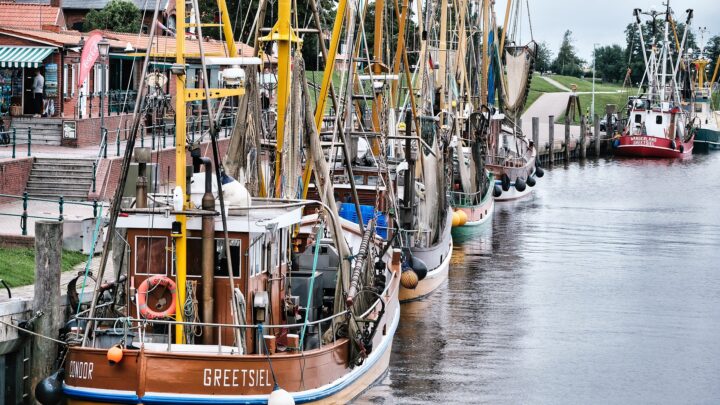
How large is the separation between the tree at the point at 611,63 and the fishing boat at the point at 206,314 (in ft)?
487

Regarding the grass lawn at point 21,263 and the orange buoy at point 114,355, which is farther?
the grass lawn at point 21,263

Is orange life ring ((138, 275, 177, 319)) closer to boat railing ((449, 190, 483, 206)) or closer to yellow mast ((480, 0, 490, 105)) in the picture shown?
boat railing ((449, 190, 483, 206))

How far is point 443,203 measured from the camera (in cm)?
4384

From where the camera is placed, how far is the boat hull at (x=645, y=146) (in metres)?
95.8

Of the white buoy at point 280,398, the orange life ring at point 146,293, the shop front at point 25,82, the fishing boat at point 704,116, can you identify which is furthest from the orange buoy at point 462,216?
the fishing boat at point 704,116

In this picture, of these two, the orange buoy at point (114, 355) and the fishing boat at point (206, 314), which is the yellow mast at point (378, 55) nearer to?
the fishing boat at point (206, 314)

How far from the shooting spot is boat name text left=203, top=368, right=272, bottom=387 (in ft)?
72.2

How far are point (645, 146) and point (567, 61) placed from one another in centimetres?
9030

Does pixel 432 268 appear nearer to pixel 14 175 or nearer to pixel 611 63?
pixel 14 175

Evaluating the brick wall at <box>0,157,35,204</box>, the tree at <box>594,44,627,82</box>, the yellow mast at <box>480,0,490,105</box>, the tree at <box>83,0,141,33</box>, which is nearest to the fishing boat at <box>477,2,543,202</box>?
the yellow mast at <box>480,0,490,105</box>

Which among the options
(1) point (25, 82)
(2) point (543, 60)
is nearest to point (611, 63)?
(2) point (543, 60)

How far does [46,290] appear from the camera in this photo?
929 inches

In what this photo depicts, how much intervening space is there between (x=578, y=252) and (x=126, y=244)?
99.1 ft

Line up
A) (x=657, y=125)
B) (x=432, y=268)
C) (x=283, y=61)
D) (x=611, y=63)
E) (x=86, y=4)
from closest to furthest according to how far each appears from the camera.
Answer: (x=283, y=61), (x=432, y=268), (x=86, y=4), (x=657, y=125), (x=611, y=63)
